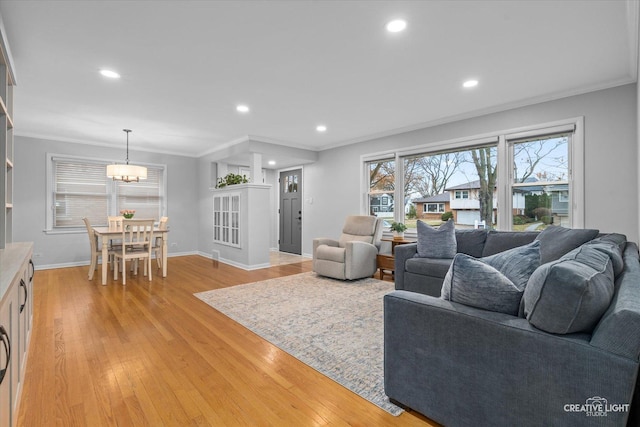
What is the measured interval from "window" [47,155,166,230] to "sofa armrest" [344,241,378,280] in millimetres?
4748

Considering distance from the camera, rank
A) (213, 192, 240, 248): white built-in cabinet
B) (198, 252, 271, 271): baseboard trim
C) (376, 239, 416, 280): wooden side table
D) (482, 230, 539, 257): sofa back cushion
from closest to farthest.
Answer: (482, 230, 539, 257): sofa back cushion < (376, 239, 416, 280): wooden side table < (198, 252, 271, 271): baseboard trim < (213, 192, 240, 248): white built-in cabinet

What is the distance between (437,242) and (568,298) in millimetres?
2776

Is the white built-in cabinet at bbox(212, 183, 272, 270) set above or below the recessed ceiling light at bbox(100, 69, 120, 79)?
below

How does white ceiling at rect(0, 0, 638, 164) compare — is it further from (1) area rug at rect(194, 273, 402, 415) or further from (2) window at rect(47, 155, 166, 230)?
(1) area rug at rect(194, 273, 402, 415)

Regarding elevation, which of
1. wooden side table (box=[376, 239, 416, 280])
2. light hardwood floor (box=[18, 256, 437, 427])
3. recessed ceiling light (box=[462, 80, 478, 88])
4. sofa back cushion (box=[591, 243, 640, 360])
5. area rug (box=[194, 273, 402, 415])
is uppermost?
recessed ceiling light (box=[462, 80, 478, 88])

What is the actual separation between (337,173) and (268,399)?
5.03 m

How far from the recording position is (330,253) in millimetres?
4703

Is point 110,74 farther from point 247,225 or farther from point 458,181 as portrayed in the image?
point 458,181

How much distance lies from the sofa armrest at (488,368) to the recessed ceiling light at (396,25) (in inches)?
76.5

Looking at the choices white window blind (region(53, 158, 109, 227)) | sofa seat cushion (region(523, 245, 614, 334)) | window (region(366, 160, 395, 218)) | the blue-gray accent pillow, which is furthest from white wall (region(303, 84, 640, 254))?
white window blind (region(53, 158, 109, 227))

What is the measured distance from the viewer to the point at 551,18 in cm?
225

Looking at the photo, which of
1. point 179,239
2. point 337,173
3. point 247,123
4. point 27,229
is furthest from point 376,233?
point 27,229

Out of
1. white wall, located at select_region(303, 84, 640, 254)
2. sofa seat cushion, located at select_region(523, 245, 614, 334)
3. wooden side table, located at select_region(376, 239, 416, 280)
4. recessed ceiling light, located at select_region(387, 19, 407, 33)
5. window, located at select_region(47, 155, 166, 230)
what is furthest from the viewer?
window, located at select_region(47, 155, 166, 230)

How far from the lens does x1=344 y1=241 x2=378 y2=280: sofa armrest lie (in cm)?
452
